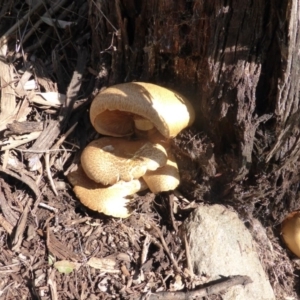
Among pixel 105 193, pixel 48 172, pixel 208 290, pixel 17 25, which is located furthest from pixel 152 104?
pixel 17 25

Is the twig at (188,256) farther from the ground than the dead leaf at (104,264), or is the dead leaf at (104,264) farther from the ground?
the twig at (188,256)

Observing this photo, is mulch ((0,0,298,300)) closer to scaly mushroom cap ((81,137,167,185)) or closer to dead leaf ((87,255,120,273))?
dead leaf ((87,255,120,273))

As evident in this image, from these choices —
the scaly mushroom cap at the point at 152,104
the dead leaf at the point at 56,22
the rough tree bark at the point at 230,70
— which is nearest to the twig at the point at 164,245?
the rough tree bark at the point at 230,70

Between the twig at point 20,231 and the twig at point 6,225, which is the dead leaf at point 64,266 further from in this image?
the twig at point 6,225

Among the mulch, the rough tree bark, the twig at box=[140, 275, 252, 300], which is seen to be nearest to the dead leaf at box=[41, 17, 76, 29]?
the mulch

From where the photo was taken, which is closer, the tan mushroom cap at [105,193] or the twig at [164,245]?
the twig at [164,245]

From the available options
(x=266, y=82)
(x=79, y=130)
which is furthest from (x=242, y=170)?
(x=79, y=130)

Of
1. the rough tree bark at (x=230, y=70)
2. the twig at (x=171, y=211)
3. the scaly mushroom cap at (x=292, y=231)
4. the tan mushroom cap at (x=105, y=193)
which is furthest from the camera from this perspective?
the scaly mushroom cap at (x=292, y=231)
